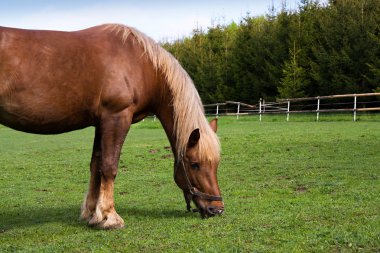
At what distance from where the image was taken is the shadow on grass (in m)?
4.89

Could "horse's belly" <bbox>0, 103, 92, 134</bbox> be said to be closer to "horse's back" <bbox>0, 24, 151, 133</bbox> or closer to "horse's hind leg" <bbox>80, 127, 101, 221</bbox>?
"horse's back" <bbox>0, 24, 151, 133</bbox>

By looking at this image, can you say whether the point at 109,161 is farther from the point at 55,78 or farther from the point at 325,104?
the point at 325,104

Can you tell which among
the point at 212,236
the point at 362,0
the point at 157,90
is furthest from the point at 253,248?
the point at 362,0

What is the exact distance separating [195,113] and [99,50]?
Answer: 1.10m

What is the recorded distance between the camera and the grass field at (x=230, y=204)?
144 inches

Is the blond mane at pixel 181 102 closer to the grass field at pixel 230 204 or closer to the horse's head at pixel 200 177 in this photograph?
the horse's head at pixel 200 177

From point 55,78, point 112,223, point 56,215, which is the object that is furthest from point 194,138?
point 56,215

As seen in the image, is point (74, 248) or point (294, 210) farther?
point (294, 210)

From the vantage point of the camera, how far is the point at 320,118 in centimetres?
2150

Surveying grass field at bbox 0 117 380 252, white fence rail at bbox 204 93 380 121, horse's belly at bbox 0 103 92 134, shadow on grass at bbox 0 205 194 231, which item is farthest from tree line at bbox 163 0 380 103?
horse's belly at bbox 0 103 92 134

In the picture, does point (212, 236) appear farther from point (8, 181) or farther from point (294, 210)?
point (8, 181)

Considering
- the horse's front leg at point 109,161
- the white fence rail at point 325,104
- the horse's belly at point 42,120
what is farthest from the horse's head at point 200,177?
the white fence rail at point 325,104

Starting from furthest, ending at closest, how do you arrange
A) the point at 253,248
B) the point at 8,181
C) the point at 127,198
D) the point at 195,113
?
the point at 8,181 → the point at 127,198 → the point at 195,113 → the point at 253,248

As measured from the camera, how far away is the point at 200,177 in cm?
477
